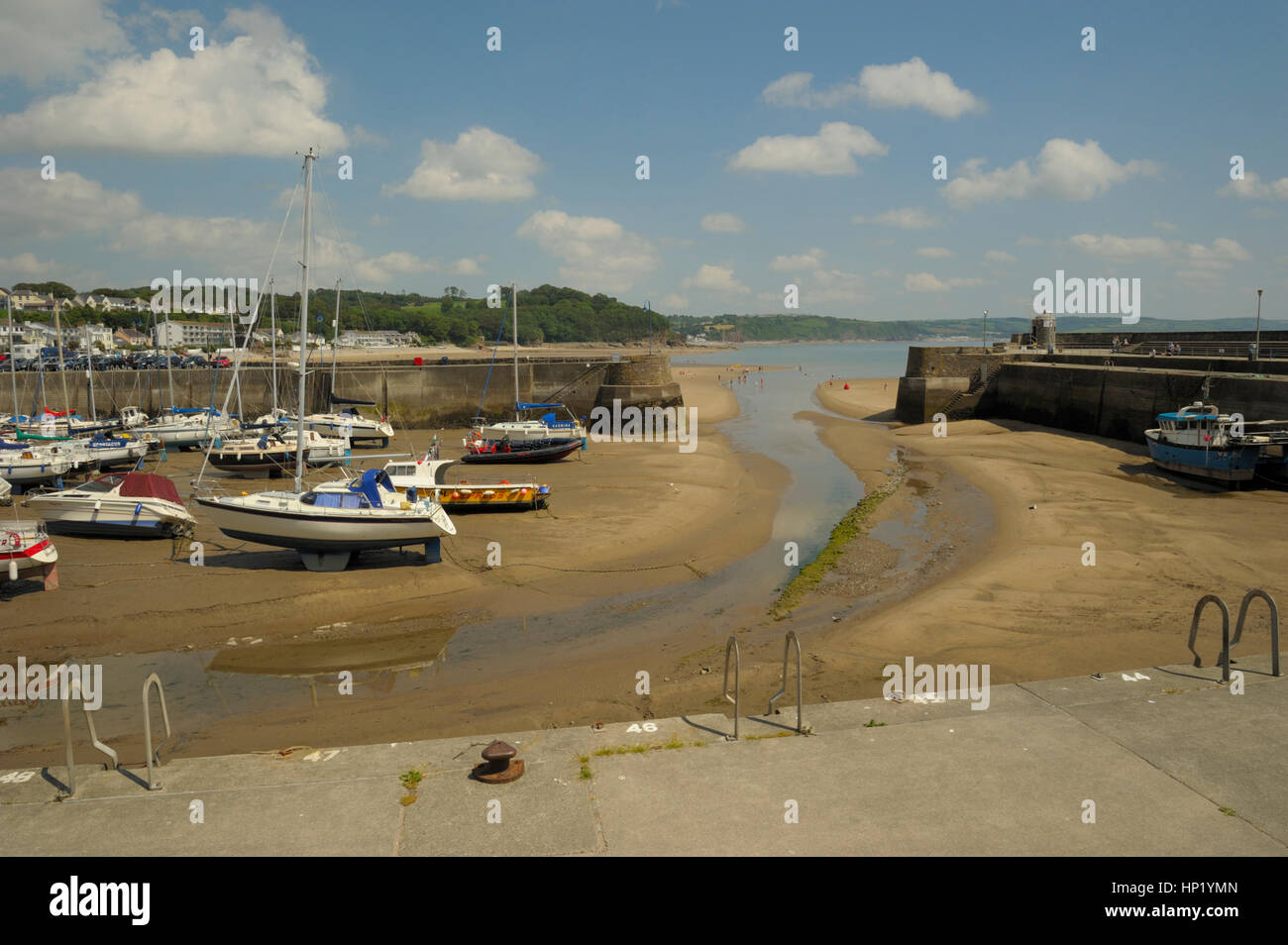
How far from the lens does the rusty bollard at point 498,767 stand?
7.30 metres

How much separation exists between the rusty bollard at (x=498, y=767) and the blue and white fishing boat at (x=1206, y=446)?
24.9 m

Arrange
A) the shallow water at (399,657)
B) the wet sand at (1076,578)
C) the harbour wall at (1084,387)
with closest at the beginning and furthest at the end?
the shallow water at (399,657) → the wet sand at (1076,578) → the harbour wall at (1084,387)

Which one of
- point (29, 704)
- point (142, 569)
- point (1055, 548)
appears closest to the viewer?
point (29, 704)

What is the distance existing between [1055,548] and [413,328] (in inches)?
6051

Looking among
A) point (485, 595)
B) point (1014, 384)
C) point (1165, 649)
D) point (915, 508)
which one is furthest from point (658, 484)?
point (1014, 384)

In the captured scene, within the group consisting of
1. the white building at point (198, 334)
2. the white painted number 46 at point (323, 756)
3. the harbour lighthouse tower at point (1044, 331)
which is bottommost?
the white painted number 46 at point (323, 756)

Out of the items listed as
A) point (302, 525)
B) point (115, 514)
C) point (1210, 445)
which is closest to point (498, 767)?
point (302, 525)

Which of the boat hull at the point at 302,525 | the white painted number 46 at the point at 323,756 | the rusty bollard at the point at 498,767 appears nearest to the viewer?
the rusty bollard at the point at 498,767

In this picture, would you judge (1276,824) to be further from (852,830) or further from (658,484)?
(658,484)

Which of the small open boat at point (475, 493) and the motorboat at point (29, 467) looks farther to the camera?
the motorboat at point (29, 467)

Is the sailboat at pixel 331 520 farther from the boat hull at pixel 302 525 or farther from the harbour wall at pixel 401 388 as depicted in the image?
the harbour wall at pixel 401 388

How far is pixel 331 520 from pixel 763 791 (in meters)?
12.9

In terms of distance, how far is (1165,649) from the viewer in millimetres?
12477

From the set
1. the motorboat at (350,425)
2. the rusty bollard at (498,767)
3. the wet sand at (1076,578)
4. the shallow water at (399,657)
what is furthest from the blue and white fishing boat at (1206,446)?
the motorboat at (350,425)
